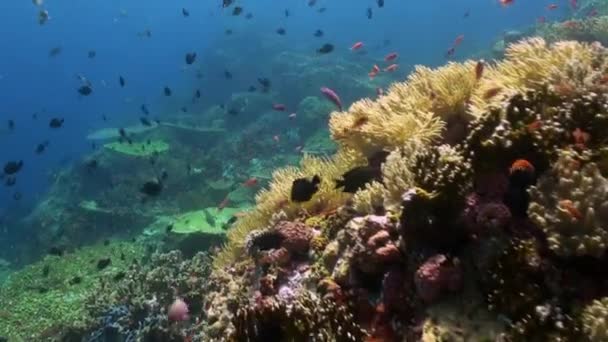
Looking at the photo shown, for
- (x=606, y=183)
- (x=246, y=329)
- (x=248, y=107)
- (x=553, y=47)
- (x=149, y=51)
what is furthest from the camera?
(x=149, y=51)

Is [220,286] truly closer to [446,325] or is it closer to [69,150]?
[446,325]

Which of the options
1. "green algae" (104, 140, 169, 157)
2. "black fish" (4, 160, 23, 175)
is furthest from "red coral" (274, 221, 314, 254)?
"green algae" (104, 140, 169, 157)

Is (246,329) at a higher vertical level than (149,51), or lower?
lower

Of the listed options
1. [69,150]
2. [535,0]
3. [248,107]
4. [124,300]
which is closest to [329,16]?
[535,0]

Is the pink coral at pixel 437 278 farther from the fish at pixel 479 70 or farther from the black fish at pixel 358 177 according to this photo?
the fish at pixel 479 70

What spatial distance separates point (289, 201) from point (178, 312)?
3314mm

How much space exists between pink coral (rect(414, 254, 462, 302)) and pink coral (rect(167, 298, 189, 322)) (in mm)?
5961

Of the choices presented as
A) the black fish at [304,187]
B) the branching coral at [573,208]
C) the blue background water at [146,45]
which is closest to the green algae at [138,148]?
the blue background water at [146,45]

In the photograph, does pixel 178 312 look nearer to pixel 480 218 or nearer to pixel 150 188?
pixel 150 188

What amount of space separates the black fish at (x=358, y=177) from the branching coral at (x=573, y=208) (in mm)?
2111

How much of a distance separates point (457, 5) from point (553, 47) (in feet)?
225

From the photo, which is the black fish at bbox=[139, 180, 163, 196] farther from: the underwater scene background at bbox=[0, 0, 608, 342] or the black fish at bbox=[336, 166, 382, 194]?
the black fish at bbox=[336, 166, 382, 194]

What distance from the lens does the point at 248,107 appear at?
28.1m

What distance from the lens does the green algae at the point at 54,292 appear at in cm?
1112
